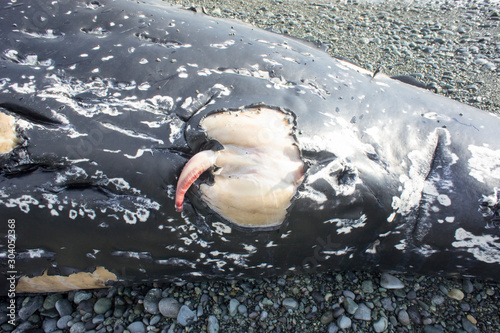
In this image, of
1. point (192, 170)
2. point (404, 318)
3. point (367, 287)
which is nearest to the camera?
point (192, 170)

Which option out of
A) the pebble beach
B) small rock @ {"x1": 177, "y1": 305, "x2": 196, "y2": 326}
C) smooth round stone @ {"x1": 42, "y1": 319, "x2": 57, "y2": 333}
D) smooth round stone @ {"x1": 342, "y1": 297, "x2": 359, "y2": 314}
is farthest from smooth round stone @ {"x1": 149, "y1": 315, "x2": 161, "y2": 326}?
smooth round stone @ {"x1": 342, "y1": 297, "x2": 359, "y2": 314}

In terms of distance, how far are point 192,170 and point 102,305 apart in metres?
1.11

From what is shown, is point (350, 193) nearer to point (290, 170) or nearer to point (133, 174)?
point (290, 170)

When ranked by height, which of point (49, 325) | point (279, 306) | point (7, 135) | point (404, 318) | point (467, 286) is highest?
point (7, 135)

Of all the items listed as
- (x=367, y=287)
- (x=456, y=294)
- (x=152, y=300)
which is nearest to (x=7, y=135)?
(x=152, y=300)

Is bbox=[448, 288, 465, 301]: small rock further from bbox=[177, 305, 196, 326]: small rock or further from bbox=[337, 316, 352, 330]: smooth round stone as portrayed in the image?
bbox=[177, 305, 196, 326]: small rock

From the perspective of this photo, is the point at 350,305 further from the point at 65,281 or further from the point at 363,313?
the point at 65,281

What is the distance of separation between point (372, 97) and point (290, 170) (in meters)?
0.73

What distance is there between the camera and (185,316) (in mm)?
2127

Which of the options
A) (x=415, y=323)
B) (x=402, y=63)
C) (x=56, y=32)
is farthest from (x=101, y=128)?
(x=402, y=63)

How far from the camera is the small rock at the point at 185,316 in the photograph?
2113 millimetres

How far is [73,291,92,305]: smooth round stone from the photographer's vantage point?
2.19m

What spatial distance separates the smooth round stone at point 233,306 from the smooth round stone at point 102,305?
0.67m

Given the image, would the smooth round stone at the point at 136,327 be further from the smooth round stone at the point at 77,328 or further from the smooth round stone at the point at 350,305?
the smooth round stone at the point at 350,305
